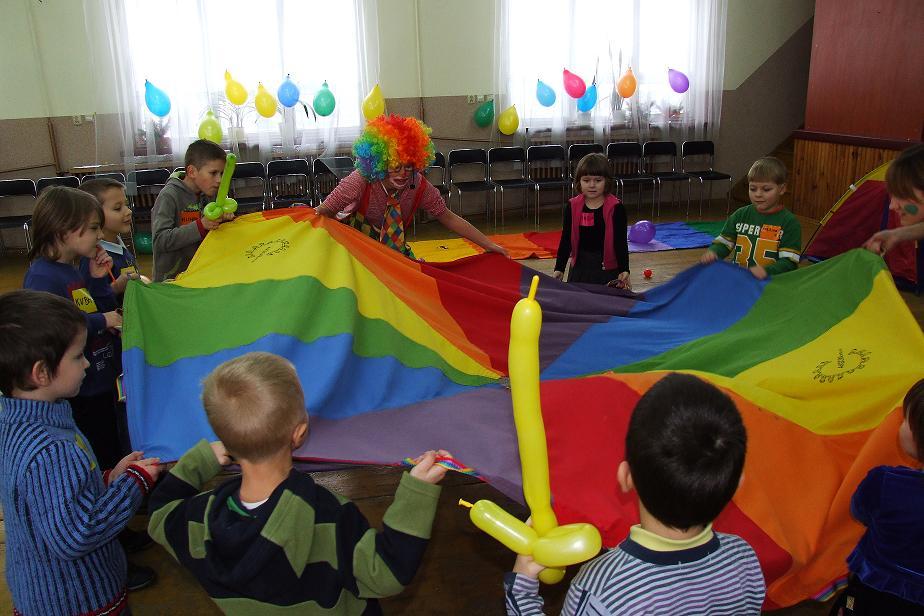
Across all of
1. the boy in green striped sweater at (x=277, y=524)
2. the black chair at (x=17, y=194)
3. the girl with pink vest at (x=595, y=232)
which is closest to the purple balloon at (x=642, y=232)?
the girl with pink vest at (x=595, y=232)

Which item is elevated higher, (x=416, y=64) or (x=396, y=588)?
(x=416, y=64)

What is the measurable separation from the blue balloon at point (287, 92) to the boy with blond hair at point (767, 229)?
497cm

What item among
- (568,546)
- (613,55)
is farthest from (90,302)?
(613,55)

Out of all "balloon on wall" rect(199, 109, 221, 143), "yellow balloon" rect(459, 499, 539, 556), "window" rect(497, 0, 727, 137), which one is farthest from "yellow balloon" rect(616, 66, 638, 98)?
"yellow balloon" rect(459, 499, 539, 556)

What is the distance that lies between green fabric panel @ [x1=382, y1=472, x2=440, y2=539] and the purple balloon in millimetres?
5739

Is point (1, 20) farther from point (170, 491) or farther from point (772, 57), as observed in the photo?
point (772, 57)

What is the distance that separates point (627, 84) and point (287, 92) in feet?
11.9

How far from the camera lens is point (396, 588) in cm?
115

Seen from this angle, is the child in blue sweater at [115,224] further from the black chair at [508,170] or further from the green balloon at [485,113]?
the green balloon at [485,113]

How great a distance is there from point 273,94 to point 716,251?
524cm

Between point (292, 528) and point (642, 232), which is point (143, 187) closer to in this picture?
point (642, 232)

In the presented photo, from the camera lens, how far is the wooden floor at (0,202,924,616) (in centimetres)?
200

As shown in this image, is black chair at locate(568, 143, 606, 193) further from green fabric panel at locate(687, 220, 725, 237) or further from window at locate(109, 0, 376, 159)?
window at locate(109, 0, 376, 159)

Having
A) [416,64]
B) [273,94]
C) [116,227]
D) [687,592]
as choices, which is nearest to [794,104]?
[416,64]
